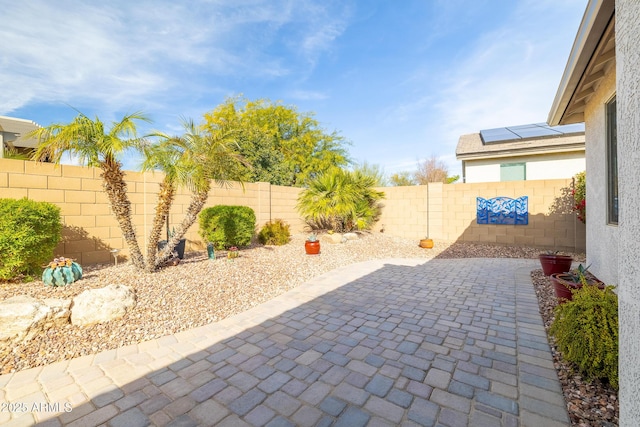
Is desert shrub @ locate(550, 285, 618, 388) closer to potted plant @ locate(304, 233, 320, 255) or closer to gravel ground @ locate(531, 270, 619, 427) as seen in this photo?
gravel ground @ locate(531, 270, 619, 427)

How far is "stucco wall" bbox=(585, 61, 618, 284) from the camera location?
3.86 m

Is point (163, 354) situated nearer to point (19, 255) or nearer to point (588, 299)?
point (19, 255)

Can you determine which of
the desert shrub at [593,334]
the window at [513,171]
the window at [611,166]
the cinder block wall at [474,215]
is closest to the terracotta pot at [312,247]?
the cinder block wall at [474,215]

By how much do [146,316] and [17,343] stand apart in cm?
114

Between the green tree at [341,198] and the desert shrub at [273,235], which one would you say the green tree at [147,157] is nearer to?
the desert shrub at [273,235]

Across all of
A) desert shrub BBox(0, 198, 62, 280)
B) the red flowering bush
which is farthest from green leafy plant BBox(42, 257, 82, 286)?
the red flowering bush

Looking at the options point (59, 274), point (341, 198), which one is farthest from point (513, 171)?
point (59, 274)

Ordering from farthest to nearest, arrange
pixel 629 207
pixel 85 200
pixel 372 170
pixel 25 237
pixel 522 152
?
1. pixel 522 152
2. pixel 372 170
3. pixel 85 200
4. pixel 25 237
5. pixel 629 207

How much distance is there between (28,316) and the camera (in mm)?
2861

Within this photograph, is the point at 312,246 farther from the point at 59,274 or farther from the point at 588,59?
the point at 588,59

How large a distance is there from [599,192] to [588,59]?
7.97 feet

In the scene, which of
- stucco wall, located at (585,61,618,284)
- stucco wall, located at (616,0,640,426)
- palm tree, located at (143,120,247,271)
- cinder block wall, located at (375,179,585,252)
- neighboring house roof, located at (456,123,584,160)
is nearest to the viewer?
stucco wall, located at (616,0,640,426)

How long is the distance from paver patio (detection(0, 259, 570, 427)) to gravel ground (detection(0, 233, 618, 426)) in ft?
0.52

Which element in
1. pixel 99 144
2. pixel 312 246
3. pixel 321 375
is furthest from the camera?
pixel 312 246
